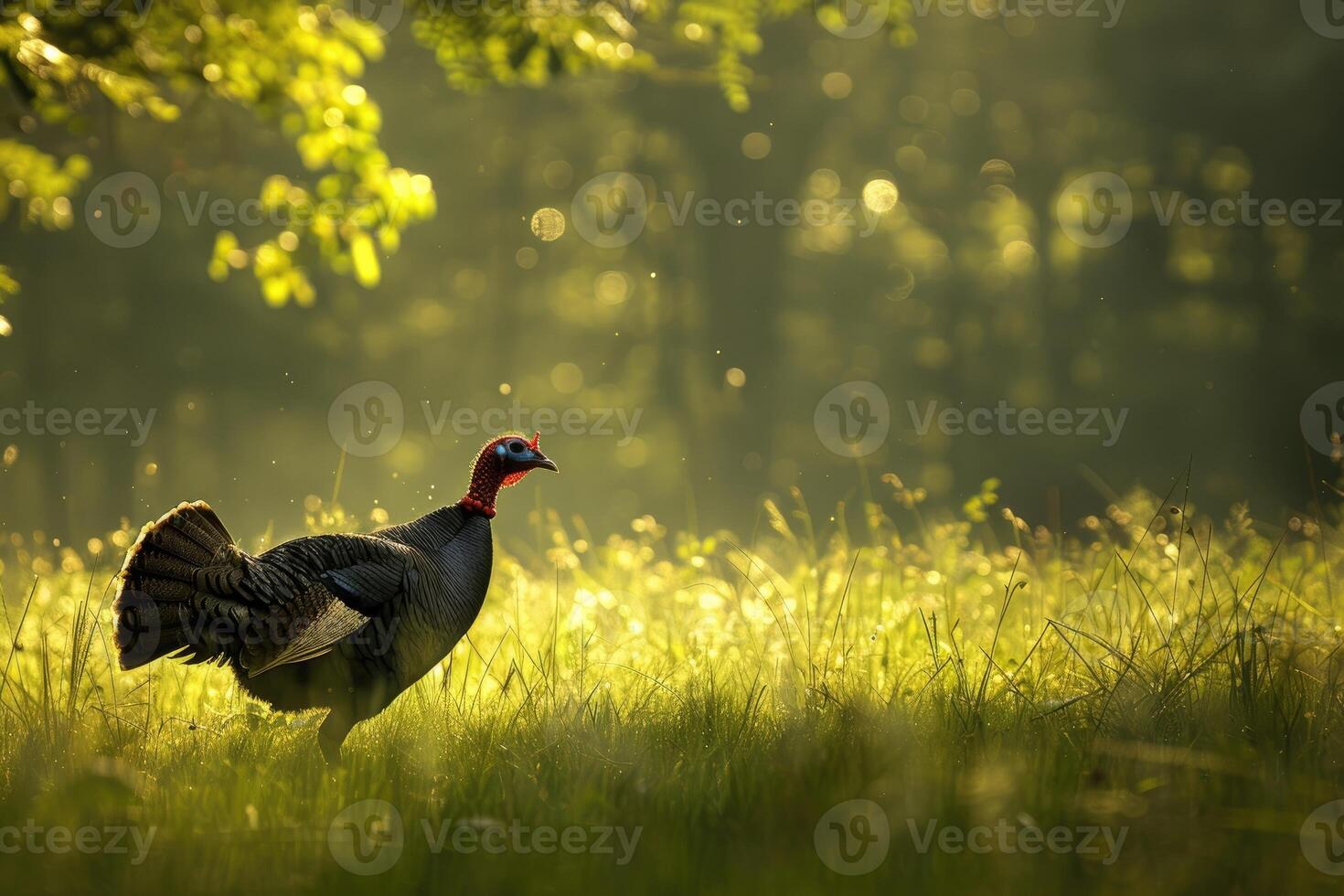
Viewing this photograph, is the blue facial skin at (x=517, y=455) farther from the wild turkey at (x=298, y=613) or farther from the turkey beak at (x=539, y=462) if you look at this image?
the wild turkey at (x=298, y=613)

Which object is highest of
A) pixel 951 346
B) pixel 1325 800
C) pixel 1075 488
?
pixel 951 346

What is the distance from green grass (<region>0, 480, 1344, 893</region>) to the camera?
3.58 meters

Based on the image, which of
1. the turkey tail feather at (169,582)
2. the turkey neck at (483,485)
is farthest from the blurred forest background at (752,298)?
the turkey neck at (483,485)

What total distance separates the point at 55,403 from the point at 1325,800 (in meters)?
20.6

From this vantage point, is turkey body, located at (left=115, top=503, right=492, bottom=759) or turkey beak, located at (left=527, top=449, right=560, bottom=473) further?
turkey beak, located at (left=527, top=449, right=560, bottom=473)

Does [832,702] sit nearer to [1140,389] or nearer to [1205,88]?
[1140,389]

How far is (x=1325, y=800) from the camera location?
3.87 m

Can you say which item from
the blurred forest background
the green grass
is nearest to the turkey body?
the green grass

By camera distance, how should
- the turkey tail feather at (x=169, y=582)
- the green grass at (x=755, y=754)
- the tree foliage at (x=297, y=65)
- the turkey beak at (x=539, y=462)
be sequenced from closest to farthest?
the green grass at (x=755, y=754), the turkey tail feather at (x=169, y=582), the turkey beak at (x=539, y=462), the tree foliage at (x=297, y=65)

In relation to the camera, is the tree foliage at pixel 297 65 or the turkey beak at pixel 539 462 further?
the tree foliage at pixel 297 65

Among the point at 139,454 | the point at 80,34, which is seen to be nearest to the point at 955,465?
the point at 139,454

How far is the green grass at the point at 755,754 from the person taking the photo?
3.58 metres

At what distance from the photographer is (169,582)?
Result: 4.50 m

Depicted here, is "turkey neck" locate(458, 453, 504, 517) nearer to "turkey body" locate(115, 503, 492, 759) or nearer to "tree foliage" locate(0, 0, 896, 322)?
"turkey body" locate(115, 503, 492, 759)
